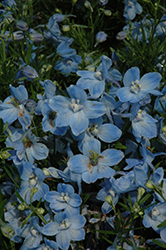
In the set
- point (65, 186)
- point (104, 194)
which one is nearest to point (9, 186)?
point (65, 186)

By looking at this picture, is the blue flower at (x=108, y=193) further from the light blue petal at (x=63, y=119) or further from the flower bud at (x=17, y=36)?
the flower bud at (x=17, y=36)

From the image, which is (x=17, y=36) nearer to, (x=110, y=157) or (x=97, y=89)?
(x=97, y=89)

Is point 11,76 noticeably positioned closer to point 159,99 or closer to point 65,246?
point 159,99

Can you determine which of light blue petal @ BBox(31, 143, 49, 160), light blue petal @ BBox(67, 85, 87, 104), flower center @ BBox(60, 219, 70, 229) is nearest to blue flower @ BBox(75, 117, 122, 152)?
light blue petal @ BBox(67, 85, 87, 104)

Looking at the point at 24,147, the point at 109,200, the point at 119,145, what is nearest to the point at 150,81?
the point at 119,145

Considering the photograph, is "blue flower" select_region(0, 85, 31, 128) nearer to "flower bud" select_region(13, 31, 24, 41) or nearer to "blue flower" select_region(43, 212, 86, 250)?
"blue flower" select_region(43, 212, 86, 250)
